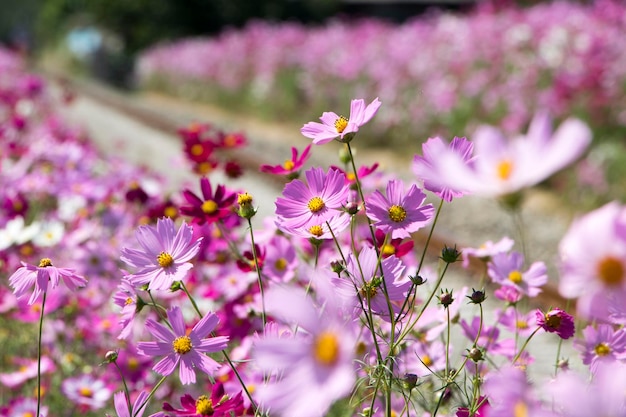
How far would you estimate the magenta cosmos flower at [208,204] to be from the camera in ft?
4.23

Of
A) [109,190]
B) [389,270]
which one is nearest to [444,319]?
[389,270]

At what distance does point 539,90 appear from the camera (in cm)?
601

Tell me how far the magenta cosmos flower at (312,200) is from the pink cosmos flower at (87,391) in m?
0.89

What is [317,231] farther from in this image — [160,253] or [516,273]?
[516,273]

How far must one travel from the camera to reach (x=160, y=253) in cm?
107

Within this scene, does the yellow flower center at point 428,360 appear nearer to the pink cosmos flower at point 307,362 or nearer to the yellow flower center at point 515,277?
the yellow flower center at point 515,277

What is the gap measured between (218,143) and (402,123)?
562 cm

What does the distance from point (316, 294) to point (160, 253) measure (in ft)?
1.33

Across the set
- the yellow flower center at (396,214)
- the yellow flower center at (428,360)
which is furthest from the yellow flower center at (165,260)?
the yellow flower center at (428,360)

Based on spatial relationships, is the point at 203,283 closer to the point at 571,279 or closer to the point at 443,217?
the point at 571,279

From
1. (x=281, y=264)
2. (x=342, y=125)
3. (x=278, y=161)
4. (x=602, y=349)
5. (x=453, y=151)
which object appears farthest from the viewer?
(x=278, y=161)

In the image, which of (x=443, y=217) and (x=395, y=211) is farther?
(x=443, y=217)

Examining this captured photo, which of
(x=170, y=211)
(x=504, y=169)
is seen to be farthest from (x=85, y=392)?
(x=504, y=169)

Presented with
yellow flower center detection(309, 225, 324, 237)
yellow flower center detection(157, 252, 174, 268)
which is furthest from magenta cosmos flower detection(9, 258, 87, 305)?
yellow flower center detection(309, 225, 324, 237)
